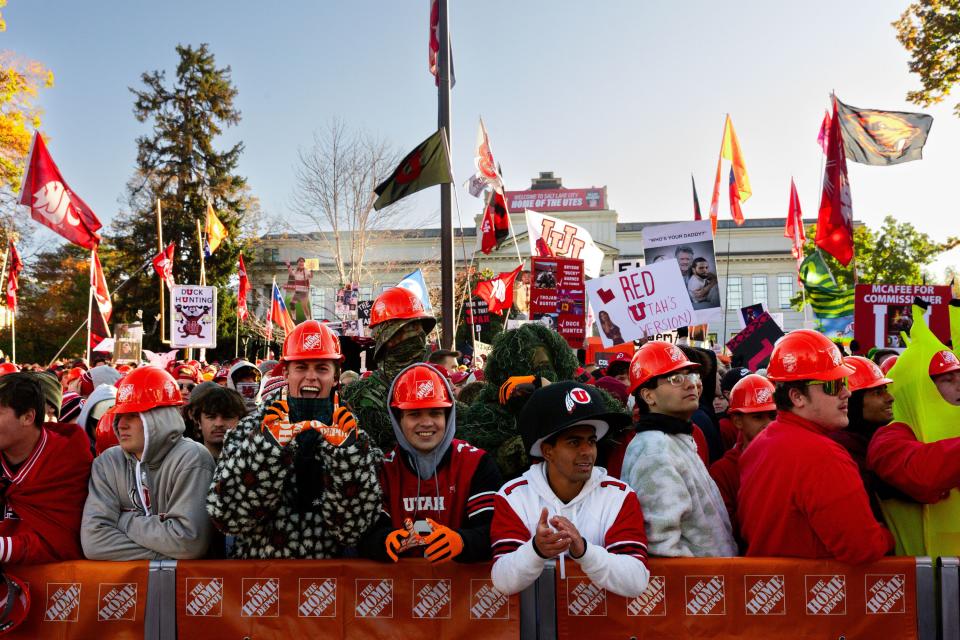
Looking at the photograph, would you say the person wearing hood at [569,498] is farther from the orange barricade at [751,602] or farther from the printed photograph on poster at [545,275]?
the printed photograph on poster at [545,275]

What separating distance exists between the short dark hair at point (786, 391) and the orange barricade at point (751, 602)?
689 mm

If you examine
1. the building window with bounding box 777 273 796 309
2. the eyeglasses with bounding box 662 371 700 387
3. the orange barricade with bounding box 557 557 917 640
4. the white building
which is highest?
the white building

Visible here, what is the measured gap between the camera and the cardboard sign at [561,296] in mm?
10664

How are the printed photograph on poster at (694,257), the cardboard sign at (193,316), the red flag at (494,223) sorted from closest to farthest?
the printed photograph on poster at (694,257)
the red flag at (494,223)
the cardboard sign at (193,316)

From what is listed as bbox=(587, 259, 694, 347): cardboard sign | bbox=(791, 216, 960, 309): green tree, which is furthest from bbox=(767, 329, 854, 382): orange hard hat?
bbox=(791, 216, 960, 309): green tree

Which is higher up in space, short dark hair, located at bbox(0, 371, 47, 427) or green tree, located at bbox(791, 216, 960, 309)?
green tree, located at bbox(791, 216, 960, 309)

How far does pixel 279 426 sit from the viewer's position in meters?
3.47

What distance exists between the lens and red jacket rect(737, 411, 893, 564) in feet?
11.2

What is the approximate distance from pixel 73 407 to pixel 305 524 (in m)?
4.35

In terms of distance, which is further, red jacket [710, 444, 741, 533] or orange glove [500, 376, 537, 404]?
orange glove [500, 376, 537, 404]

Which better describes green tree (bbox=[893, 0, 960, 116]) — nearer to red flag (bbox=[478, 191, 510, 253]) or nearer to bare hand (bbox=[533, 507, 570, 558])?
red flag (bbox=[478, 191, 510, 253])

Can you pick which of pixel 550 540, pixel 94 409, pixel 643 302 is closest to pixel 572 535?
pixel 550 540

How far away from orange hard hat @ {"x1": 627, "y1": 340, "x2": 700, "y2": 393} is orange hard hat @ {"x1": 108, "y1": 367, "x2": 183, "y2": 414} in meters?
2.33

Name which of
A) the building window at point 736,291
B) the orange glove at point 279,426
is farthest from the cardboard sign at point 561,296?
the building window at point 736,291
